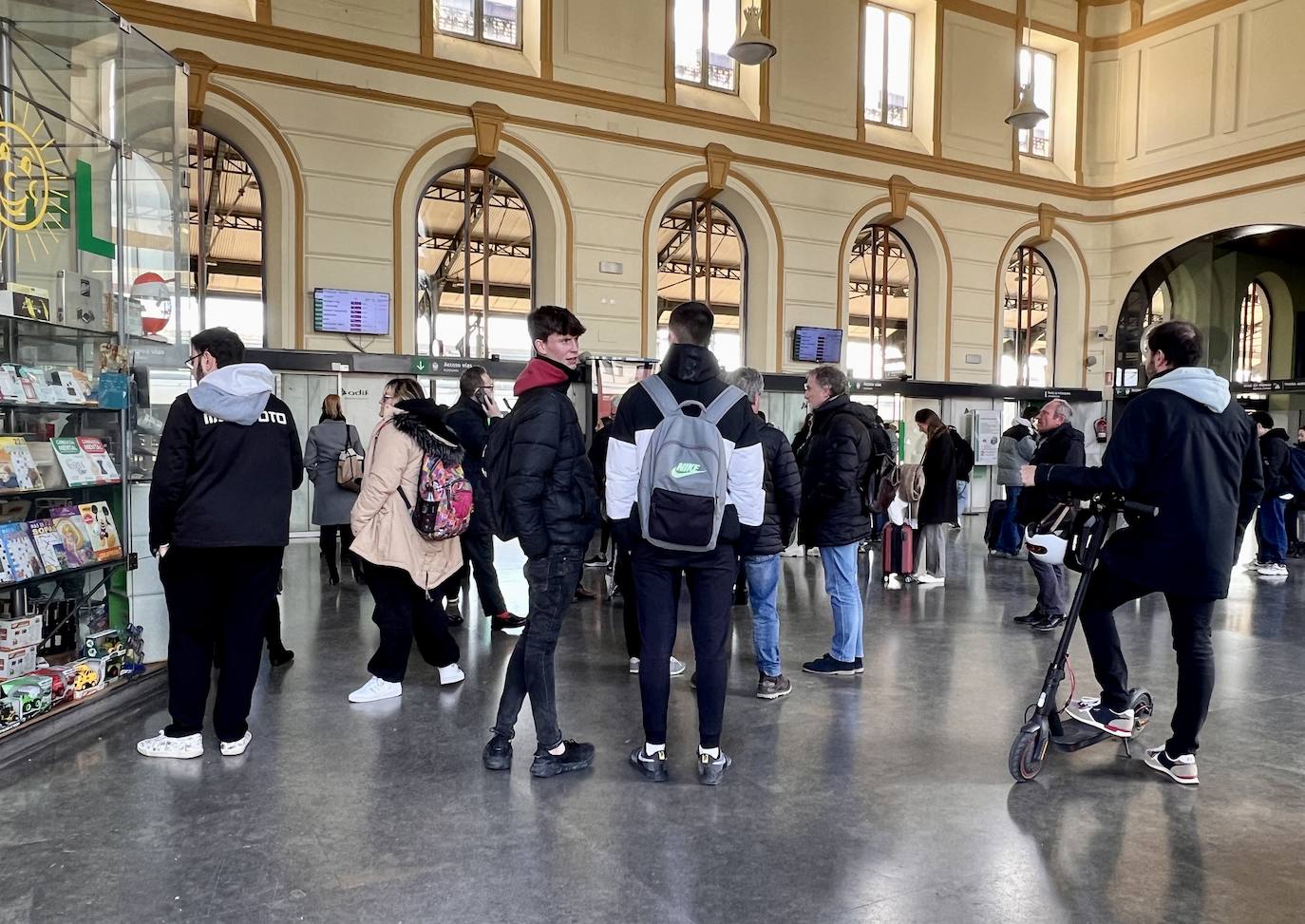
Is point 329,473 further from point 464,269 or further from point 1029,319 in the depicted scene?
point 1029,319

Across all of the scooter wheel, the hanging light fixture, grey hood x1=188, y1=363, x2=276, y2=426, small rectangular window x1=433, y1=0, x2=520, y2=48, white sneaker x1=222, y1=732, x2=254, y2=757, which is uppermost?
small rectangular window x1=433, y1=0, x2=520, y2=48

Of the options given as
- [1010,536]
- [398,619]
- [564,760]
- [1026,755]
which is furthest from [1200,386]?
[1010,536]

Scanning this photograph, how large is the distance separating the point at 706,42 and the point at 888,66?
132 inches

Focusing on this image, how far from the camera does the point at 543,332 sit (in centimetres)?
336

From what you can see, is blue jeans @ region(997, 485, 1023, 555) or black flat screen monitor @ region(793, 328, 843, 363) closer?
blue jeans @ region(997, 485, 1023, 555)

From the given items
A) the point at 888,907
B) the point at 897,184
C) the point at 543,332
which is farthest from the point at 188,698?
the point at 897,184

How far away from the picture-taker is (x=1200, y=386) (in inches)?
125

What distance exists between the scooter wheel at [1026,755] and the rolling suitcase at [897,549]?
4340 millimetres

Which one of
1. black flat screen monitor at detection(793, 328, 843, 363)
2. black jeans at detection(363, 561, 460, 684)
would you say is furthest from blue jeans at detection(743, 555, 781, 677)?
black flat screen monitor at detection(793, 328, 843, 363)

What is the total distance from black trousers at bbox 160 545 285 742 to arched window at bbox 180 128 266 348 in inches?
291

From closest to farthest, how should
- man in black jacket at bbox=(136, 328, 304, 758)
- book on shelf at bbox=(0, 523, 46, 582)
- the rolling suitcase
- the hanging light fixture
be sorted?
man in black jacket at bbox=(136, 328, 304, 758) < book on shelf at bbox=(0, 523, 46, 582) < the rolling suitcase < the hanging light fixture

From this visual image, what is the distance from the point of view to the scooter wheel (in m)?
3.26

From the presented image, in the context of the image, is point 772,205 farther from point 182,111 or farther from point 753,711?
point 753,711

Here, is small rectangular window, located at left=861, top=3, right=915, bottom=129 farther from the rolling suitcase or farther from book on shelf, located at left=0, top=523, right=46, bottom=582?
book on shelf, located at left=0, top=523, right=46, bottom=582
